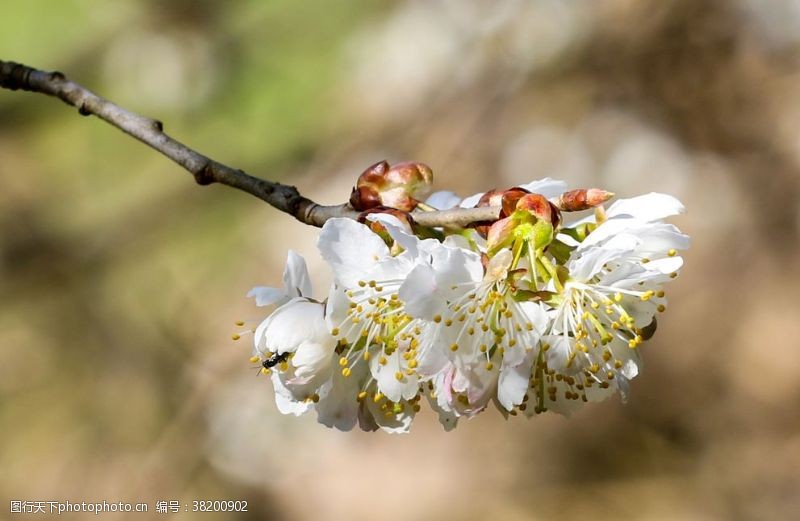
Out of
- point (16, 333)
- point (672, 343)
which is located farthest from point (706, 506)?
point (16, 333)

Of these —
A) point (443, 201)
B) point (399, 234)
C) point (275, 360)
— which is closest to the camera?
point (399, 234)

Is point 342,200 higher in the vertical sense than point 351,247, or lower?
higher

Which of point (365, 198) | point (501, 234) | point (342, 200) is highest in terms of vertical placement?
point (342, 200)

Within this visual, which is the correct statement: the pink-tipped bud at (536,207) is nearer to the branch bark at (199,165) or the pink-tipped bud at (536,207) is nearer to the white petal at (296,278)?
the branch bark at (199,165)

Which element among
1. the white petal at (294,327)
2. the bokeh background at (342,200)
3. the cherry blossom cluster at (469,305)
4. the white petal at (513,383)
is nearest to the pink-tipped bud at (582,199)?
the cherry blossom cluster at (469,305)

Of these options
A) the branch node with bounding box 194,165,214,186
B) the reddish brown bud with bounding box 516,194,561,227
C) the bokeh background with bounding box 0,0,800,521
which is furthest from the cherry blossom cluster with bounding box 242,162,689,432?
the bokeh background with bounding box 0,0,800,521

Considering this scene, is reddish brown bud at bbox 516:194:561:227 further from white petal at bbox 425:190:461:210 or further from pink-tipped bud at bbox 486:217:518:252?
white petal at bbox 425:190:461:210

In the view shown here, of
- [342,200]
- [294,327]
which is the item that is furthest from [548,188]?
[342,200]

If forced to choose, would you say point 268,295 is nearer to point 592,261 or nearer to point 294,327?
point 294,327
